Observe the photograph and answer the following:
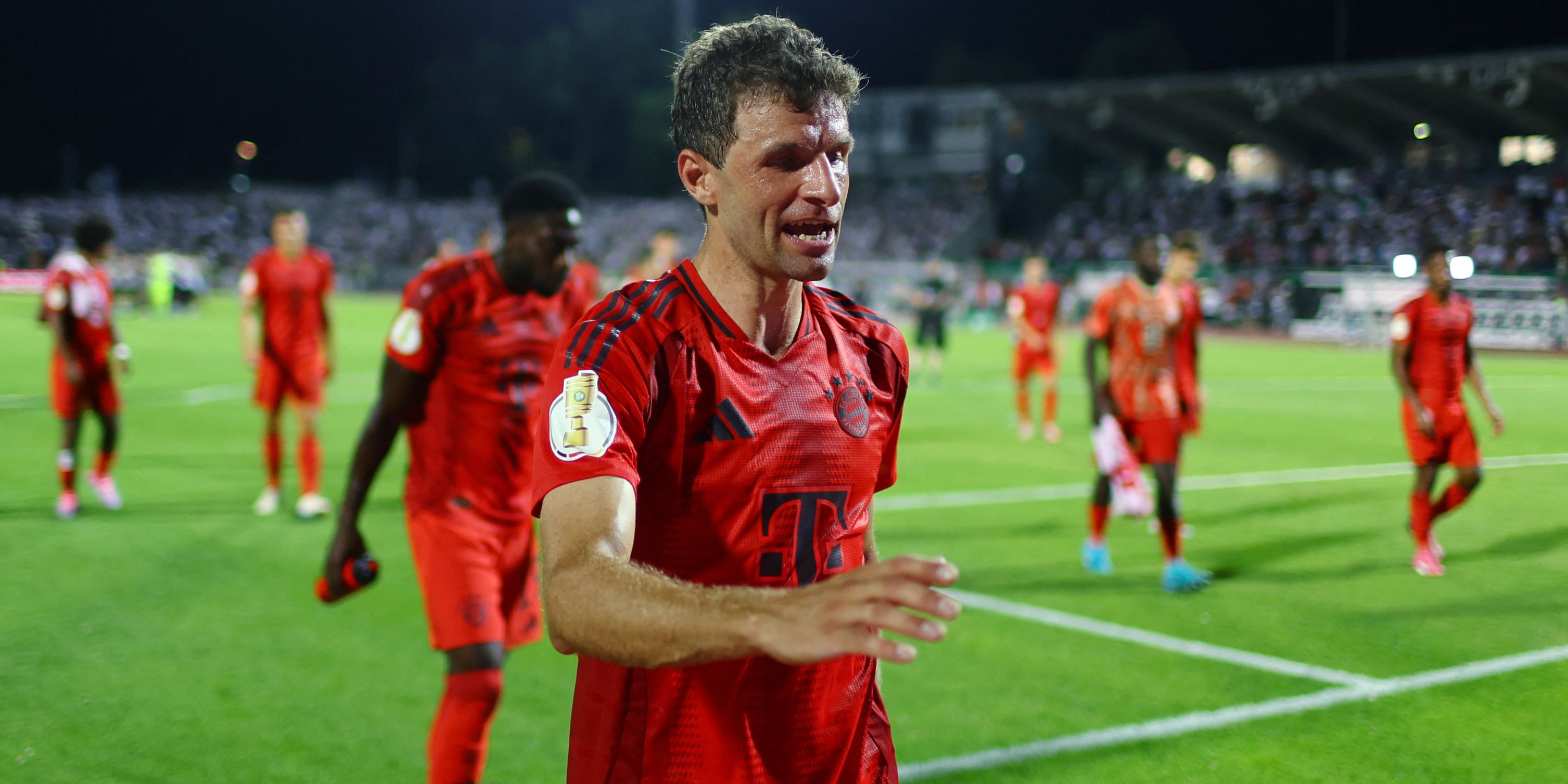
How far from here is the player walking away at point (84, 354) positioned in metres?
9.84

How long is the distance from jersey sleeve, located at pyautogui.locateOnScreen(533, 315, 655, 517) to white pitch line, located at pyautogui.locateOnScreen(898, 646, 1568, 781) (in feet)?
9.49

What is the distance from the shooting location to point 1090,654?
21.2 feet

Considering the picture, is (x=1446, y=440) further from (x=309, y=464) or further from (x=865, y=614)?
(x=309, y=464)

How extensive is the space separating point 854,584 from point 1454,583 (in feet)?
26.1

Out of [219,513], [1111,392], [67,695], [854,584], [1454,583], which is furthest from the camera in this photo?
[219,513]

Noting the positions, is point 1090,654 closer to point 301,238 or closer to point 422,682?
point 422,682

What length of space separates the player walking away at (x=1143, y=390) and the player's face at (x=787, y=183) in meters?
6.27

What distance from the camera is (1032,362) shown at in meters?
15.5

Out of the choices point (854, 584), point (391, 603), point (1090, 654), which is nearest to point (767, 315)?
point (854, 584)

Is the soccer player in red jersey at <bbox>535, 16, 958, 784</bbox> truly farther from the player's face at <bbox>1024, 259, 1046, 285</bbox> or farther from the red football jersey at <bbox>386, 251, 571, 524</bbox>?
the player's face at <bbox>1024, 259, 1046, 285</bbox>

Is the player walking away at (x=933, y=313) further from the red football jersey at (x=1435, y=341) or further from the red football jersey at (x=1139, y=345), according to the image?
the red football jersey at (x=1435, y=341)

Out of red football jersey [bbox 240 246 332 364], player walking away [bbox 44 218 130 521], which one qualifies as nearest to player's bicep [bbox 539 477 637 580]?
red football jersey [bbox 240 246 332 364]

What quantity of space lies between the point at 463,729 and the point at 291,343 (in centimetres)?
702

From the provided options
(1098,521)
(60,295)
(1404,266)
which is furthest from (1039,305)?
(1404,266)
